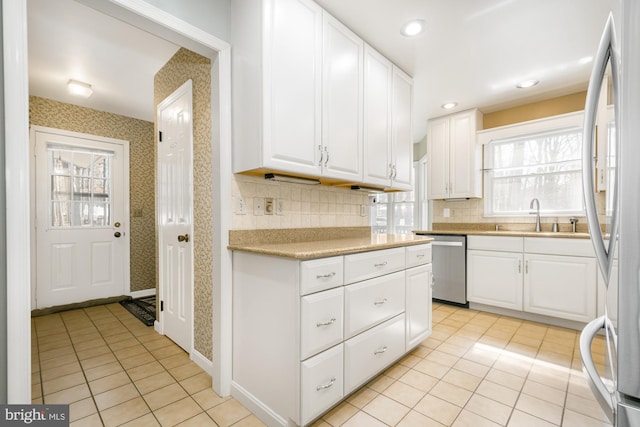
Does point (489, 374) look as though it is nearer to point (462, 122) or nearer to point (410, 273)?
point (410, 273)

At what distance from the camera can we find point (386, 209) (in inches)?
212

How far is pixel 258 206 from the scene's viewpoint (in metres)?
1.94

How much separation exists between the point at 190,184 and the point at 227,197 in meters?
0.63

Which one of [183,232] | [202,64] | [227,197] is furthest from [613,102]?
[183,232]

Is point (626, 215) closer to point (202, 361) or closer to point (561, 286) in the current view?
point (202, 361)

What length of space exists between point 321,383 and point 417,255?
125 cm

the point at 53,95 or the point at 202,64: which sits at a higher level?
the point at 53,95

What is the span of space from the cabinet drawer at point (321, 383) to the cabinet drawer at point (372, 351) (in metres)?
0.07

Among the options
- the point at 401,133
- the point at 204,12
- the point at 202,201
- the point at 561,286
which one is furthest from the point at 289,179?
the point at 561,286

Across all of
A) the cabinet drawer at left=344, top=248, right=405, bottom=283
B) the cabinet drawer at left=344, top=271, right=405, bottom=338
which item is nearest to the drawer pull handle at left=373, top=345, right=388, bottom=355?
the cabinet drawer at left=344, top=271, right=405, bottom=338

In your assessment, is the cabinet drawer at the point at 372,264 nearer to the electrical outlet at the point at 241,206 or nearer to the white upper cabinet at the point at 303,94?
the white upper cabinet at the point at 303,94

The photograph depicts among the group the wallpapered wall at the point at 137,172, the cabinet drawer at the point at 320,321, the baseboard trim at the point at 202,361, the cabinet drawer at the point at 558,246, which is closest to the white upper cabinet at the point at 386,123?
the cabinet drawer at the point at 320,321

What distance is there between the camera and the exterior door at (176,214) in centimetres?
224

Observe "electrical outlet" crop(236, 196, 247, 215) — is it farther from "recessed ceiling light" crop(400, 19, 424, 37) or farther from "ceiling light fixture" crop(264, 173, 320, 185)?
"recessed ceiling light" crop(400, 19, 424, 37)
